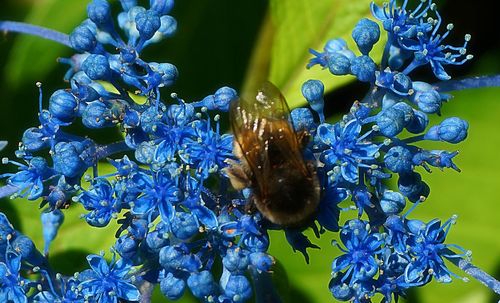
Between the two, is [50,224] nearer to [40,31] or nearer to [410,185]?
[40,31]

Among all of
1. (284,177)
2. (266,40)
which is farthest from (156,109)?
(266,40)

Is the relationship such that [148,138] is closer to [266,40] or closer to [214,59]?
[266,40]

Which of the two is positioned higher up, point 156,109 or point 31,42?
point 156,109

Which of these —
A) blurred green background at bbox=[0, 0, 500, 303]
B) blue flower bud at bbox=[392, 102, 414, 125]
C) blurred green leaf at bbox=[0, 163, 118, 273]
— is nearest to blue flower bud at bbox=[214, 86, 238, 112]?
blue flower bud at bbox=[392, 102, 414, 125]

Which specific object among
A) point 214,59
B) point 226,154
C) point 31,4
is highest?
point 226,154

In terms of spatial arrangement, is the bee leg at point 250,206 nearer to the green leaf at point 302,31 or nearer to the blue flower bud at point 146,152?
the blue flower bud at point 146,152

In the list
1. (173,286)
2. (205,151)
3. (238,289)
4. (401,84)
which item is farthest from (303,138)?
(173,286)

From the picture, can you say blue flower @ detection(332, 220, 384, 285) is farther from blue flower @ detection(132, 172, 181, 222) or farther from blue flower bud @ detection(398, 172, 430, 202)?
blue flower @ detection(132, 172, 181, 222)
